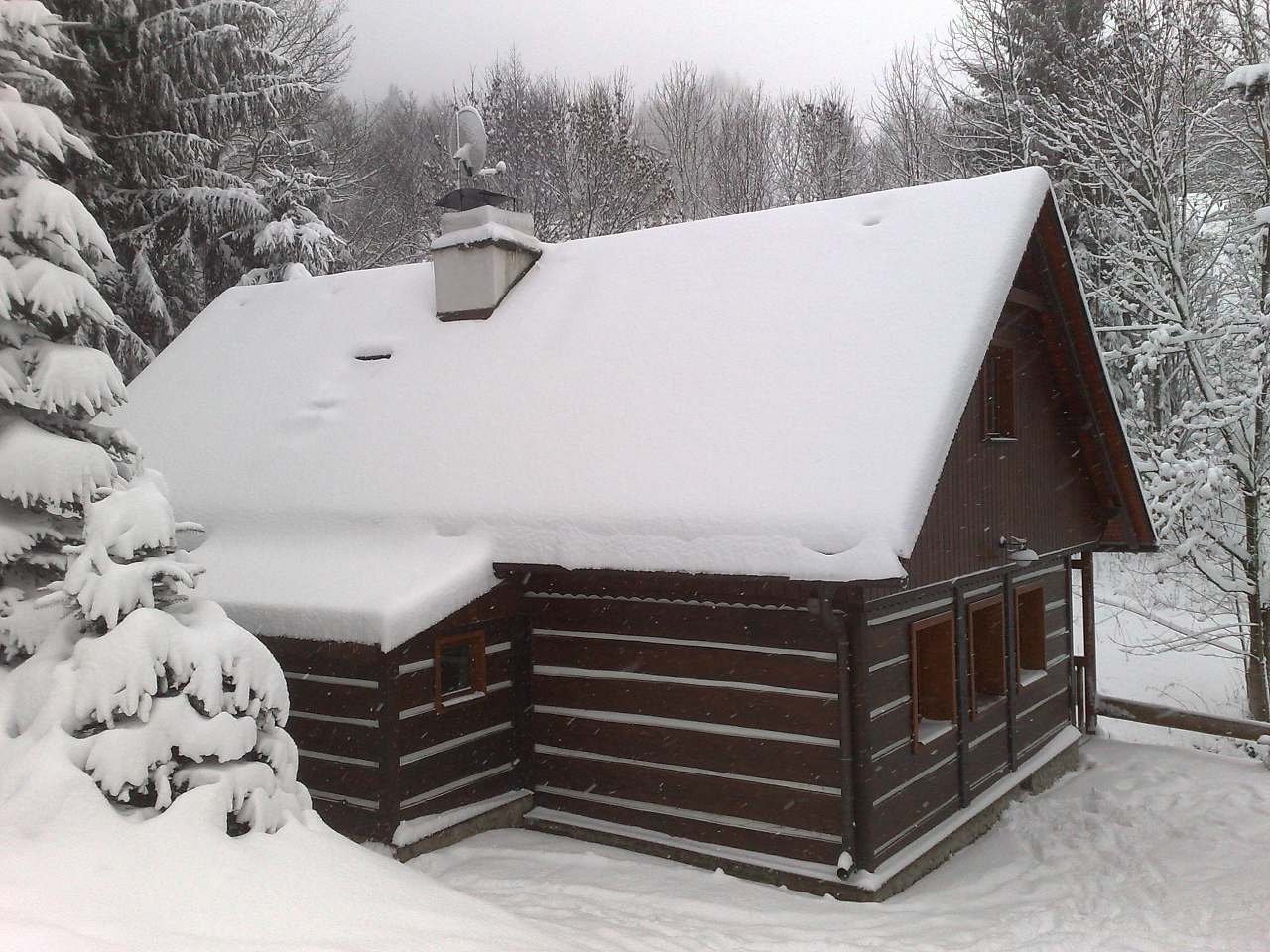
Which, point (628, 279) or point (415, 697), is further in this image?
point (628, 279)

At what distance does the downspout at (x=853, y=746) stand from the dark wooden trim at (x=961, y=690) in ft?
6.37

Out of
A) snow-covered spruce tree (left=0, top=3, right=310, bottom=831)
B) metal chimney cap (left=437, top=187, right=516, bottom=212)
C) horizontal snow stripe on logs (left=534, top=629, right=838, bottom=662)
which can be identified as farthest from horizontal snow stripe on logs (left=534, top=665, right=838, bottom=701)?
metal chimney cap (left=437, top=187, right=516, bottom=212)

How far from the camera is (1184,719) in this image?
41.1 feet

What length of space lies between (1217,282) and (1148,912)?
12.1 meters

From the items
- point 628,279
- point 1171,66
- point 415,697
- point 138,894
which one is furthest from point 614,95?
point 138,894

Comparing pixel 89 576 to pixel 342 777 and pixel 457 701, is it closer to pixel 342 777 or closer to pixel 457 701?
pixel 342 777

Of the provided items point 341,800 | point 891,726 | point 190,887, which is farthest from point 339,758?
point 891,726

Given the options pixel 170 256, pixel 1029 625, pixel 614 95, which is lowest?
pixel 1029 625

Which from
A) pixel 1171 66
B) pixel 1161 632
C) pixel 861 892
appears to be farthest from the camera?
pixel 1161 632

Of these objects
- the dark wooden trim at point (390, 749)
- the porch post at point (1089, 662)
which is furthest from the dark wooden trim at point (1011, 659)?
the dark wooden trim at point (390, 749)

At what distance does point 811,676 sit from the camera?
7.90 m

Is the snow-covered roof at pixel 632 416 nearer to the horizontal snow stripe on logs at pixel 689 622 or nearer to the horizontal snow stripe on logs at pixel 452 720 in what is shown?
the horizontal snow stripe on logs at pixel 689 622

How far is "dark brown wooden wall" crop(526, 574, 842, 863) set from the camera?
7.91m

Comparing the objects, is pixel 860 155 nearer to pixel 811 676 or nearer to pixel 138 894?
pixel 811 676
